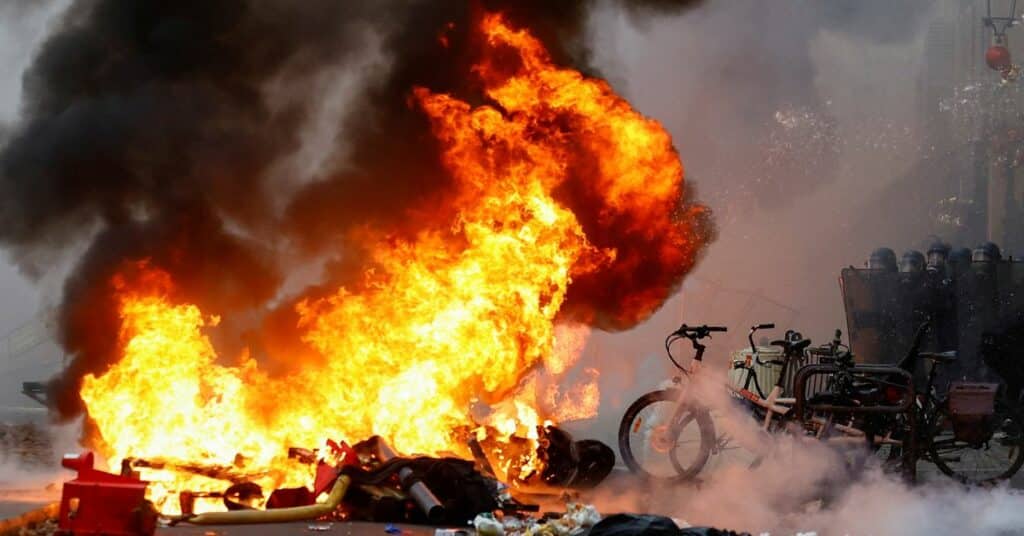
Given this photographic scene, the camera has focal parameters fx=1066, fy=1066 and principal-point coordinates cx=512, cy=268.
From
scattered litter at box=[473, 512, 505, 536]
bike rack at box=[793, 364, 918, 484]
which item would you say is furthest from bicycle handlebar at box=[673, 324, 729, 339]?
scattered litter at box=[473, 512, 505, 536]

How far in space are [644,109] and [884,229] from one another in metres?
5.35

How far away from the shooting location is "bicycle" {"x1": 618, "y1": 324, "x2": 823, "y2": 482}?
32.9 ft

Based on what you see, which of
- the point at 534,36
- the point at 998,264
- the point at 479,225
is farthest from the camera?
the point at 998,264

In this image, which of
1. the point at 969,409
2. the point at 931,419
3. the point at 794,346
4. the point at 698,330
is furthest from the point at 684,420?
the point at 969,409

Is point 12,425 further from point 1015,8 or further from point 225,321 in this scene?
point 1015,8

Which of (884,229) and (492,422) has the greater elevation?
(884,229)

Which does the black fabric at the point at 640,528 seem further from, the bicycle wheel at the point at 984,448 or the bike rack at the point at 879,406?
→ the bicycle wheel at the point at 984,448

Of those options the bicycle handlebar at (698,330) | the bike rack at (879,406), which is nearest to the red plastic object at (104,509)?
the bicycle handlebar at (698,330)

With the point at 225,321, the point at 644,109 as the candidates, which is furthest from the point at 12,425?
the point at 644,109

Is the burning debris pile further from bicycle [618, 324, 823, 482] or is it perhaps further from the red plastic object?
the red plastic object

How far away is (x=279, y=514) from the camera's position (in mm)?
7797

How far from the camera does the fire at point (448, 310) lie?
9516 millimetres

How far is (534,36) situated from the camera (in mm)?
11344

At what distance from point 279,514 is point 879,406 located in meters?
5.30
